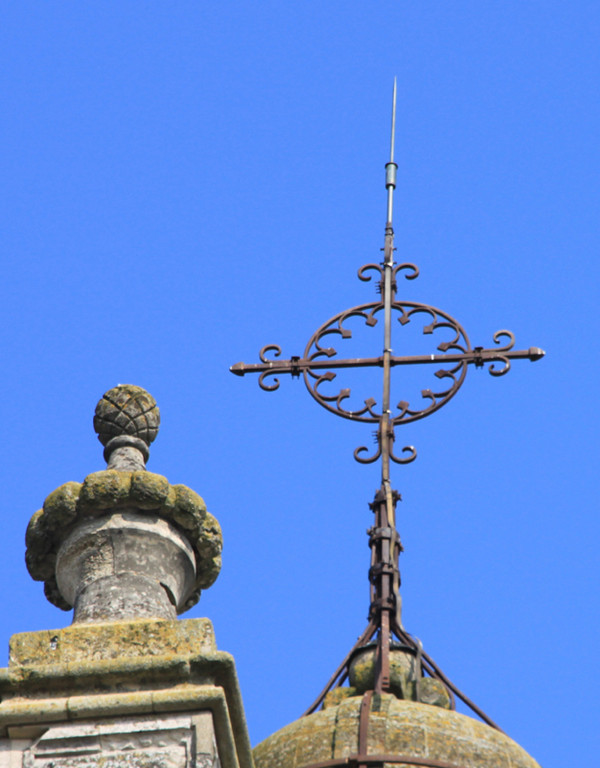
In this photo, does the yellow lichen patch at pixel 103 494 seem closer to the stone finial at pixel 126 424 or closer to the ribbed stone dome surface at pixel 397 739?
the stone finial at pixel 126 424

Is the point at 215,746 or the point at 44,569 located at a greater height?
the point at 44,569

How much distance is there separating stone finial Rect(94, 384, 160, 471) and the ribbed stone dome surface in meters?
1.78

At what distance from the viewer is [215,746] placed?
7.40m

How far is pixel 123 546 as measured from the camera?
8.36 metres

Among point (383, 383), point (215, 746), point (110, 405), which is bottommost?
point (215, 746)

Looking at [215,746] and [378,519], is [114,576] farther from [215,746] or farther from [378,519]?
[378,519]

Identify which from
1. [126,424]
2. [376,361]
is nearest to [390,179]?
[376,361]

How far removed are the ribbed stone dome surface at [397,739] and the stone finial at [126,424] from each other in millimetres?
1783

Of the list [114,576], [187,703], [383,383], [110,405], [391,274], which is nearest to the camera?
[187,703]

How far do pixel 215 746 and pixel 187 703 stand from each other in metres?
0.20

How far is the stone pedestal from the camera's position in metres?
7.32

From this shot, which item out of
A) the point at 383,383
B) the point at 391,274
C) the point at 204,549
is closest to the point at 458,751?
the point at 204,549

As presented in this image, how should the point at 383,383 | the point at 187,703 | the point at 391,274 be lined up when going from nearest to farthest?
the point at 187,703
the point at 383,383
the point at 391,274

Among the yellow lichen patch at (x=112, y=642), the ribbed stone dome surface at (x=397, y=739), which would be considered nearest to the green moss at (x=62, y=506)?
the yellow lichen patch at (x=112, y=642)
